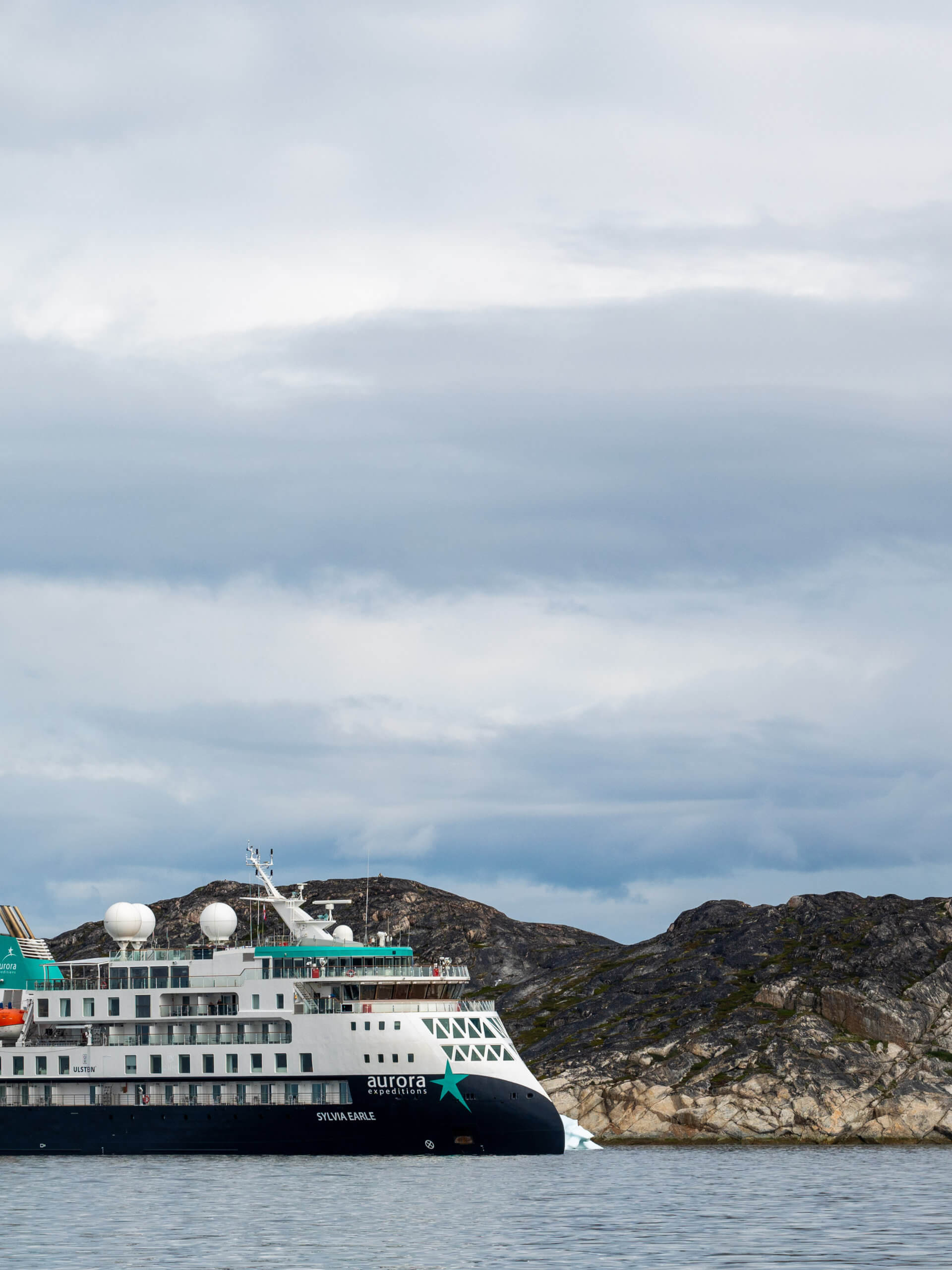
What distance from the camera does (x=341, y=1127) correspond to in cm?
8819

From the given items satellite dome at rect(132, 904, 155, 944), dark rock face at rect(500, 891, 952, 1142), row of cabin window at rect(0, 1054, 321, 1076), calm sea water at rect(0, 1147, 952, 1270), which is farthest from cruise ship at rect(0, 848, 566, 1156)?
dark rock face at rect(500, 891, 952, 1142)

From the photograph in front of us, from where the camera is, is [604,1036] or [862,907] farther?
[862,907]

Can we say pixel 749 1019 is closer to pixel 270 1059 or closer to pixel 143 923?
pixel 143 923

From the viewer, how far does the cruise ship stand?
3438 inches

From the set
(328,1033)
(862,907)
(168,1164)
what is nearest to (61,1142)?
(168,1164)

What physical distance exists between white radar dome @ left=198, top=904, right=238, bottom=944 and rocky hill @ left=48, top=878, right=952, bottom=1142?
162ft

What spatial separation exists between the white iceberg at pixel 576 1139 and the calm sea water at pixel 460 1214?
2487 cm

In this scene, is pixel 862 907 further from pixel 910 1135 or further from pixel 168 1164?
pixel 168 1164

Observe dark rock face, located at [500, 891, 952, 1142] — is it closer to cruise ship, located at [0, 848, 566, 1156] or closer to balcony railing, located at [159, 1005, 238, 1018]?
cruise ship, located at [0, 848, 566, 1156]

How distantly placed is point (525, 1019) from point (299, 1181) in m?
90.5

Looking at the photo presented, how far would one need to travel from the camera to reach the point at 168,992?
93.6 m

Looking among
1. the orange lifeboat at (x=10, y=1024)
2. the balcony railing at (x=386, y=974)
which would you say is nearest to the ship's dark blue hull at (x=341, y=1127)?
the balcony railing at (x=386, y=974)

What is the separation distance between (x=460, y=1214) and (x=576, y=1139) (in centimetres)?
6083

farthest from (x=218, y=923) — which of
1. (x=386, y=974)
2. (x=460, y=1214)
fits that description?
(x=460, y=1214)
